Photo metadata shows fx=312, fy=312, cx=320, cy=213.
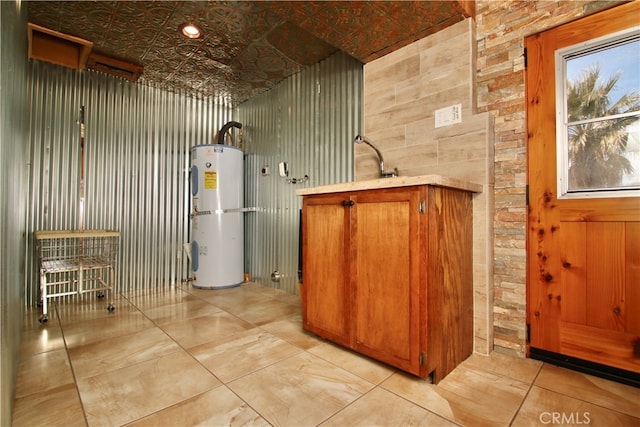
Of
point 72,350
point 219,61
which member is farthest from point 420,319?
point 219,61

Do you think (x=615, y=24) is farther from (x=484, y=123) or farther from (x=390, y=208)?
(x=390, y=208)

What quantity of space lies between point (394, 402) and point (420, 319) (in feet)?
1.25

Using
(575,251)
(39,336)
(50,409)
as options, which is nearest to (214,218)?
(39,336)

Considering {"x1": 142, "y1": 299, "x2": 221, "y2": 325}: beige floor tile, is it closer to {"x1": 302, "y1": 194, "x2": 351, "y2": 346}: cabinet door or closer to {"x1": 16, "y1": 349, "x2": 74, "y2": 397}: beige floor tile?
{"x1": 16, "y1": 349, "x2": 74, "y2": 397}: beige floor tile

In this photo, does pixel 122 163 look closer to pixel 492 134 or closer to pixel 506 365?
pixel 492 134

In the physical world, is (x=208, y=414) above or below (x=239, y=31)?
below

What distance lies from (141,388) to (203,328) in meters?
0.80

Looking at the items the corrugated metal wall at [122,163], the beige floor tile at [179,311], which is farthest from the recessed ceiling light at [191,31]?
the beige floor tile at [179,311]

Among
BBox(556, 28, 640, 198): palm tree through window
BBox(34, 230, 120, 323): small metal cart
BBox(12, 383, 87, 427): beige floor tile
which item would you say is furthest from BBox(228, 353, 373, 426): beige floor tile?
BBox(34, 230, 120, 323): small metal cart

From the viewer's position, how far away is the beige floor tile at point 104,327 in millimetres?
2125

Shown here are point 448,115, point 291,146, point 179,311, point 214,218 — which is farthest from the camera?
point 214,218

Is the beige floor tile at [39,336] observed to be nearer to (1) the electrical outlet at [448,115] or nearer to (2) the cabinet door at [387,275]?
(2) the cabinet door at [387,275]

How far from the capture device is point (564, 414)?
129 cm

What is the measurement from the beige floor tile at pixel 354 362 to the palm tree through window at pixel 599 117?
4.59ft
